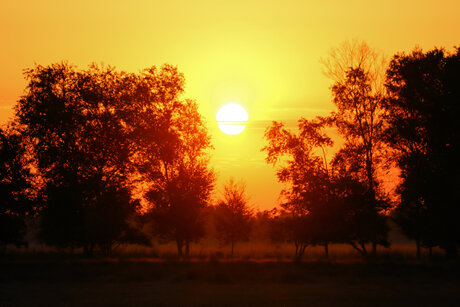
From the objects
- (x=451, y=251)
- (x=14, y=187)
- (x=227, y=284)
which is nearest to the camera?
(x=227, y=284)

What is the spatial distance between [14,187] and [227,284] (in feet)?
84.8

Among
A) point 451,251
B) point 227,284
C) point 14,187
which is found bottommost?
point 227,284

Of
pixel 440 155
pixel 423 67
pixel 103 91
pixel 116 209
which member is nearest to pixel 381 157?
pixel 440 155

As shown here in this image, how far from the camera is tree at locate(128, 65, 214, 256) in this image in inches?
2144

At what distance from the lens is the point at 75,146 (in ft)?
180

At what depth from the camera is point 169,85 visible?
191 ft

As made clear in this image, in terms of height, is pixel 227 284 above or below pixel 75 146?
below

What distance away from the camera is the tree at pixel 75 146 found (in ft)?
173

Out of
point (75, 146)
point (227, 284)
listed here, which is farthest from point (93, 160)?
point (227, 284)

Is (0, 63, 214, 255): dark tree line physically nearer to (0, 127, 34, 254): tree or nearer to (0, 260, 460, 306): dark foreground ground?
(0, 127, 34, 254): tree

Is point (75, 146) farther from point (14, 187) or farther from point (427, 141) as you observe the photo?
point (427, 141)

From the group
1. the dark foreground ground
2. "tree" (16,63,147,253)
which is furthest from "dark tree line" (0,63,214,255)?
the dark foreground ground

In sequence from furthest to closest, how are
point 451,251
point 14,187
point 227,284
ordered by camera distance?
point 14,187 → point 451,251 → point 227,284

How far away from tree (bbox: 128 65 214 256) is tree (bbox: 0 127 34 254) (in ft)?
30.5
